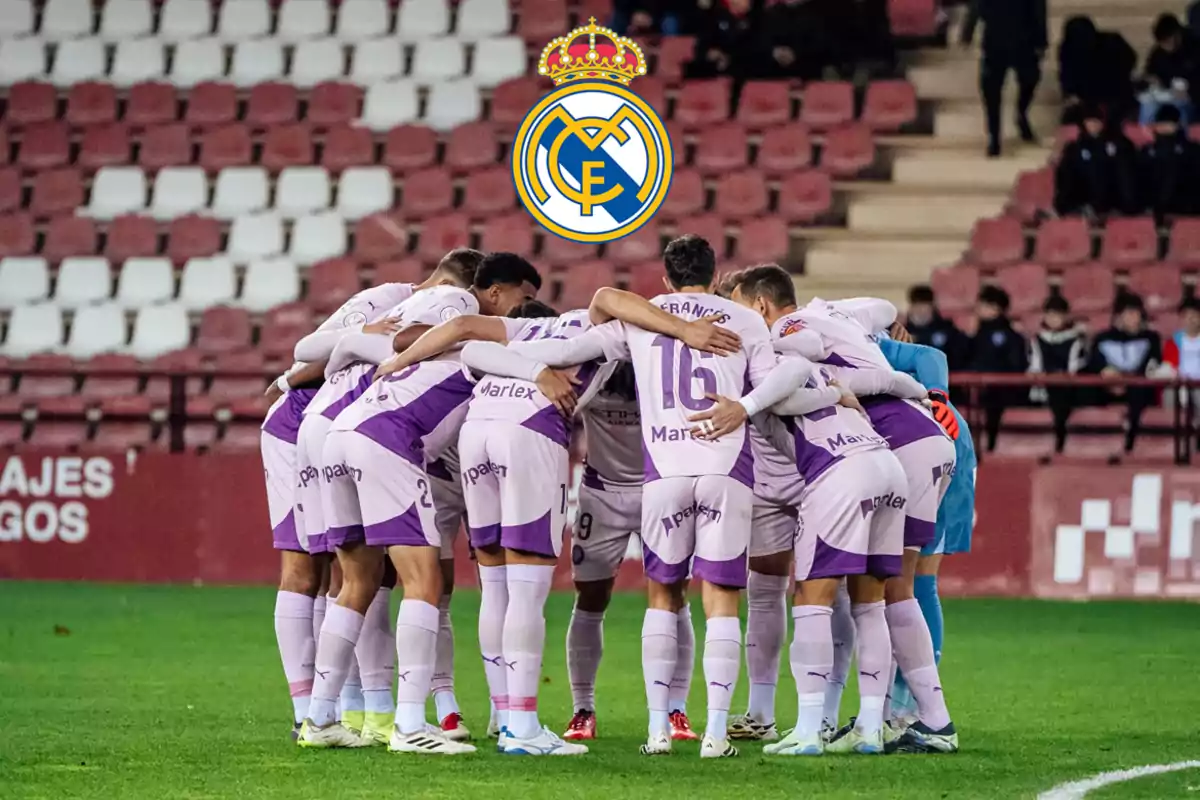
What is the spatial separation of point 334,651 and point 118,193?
49.6ft

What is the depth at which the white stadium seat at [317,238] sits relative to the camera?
21.7 metres

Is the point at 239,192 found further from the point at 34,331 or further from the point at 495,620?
the point at 495,620

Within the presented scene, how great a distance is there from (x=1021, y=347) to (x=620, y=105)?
12.7 feet

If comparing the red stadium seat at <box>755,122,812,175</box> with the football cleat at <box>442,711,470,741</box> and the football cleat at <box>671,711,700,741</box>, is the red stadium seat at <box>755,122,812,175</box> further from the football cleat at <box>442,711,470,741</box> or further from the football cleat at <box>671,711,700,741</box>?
the football cleat at <box>442,711,470,741</box>

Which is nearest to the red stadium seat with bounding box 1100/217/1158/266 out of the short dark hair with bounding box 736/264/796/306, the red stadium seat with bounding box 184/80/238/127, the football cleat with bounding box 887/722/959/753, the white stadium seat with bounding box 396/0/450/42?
the white stadium seat with bounding box 396/0/450/42

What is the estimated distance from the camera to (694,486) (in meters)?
8.22

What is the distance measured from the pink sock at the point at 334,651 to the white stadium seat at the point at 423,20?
1602cm

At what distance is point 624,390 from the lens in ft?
29.3

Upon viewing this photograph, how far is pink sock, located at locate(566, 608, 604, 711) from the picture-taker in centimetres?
909

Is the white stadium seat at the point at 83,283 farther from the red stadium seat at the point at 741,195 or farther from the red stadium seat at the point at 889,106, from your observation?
the red stadium seat at the point at 889,106

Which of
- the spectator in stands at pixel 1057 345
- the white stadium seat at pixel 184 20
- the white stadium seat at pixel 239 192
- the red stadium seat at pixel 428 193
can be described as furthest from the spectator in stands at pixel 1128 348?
the white stadium seat at pixel 184 20

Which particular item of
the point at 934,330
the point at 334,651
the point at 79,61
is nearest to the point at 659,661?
the point at 334,651

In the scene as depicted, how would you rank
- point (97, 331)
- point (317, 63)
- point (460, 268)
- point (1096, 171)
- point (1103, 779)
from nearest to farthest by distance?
point (1103, 779)
point (460, 268)
point (1096, 171)
point (97, 331)
point (317, 63)

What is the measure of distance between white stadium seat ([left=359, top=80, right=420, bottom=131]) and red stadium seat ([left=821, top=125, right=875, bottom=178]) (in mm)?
4620
